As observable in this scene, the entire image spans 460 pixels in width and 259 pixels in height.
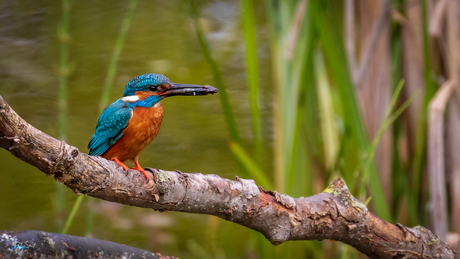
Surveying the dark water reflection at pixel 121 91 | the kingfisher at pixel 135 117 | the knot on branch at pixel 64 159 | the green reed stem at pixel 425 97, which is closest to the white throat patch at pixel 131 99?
the kingfisher at pixel 135 117

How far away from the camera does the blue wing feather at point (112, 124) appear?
33.5 inches

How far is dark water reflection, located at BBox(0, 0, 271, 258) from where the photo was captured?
1.71 m

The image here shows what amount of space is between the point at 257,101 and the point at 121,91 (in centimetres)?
89

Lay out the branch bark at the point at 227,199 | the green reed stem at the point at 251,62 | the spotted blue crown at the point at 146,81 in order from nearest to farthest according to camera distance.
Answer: the branch bark at the point at 227,199, the spotted blue crown at the point at 146,81, the green reed stem at the point at 251,62

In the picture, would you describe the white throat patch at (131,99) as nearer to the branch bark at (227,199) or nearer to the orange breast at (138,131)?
the orange breast at (138,131)

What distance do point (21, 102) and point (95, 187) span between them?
1.37 metres

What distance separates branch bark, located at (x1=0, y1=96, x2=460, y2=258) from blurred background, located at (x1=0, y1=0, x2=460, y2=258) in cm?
24

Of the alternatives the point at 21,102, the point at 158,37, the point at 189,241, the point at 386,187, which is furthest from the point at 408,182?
the point at 21,102

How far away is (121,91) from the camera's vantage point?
1846 millimetres

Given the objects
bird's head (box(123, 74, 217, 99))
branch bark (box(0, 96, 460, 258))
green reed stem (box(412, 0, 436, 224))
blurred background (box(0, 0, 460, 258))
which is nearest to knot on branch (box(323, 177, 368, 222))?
branch bark (box(0, 96, 460, 258))

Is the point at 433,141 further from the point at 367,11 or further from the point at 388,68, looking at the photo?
the point at 367,11

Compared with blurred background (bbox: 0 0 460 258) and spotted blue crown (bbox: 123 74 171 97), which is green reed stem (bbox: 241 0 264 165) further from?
spotted blue crown (bbox: 123 74 171 97)

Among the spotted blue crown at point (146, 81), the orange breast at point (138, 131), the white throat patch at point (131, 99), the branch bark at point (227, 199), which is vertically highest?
the spotted blue crown at point (146, 81)

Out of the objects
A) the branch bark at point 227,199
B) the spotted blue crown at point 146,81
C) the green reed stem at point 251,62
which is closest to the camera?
the branch bark at point 227,199
